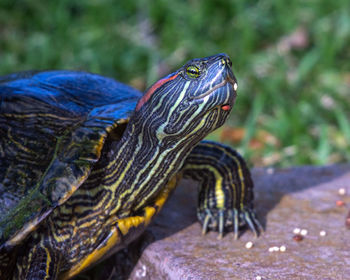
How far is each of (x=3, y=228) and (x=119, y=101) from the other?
770 millimetres

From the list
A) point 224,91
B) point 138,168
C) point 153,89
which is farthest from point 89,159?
point 224,91

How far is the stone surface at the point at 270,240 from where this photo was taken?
2.12 metres

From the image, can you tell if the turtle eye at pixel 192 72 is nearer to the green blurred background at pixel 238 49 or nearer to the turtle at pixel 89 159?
the turtle at pixel 89 159

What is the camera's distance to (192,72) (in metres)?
1.99

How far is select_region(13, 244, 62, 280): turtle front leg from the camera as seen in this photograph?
2.11m

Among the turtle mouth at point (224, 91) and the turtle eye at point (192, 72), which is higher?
the turtle eye at point (192, 72)

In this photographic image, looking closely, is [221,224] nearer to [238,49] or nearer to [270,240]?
[270,240]

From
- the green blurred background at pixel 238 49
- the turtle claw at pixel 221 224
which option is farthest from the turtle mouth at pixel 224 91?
the green blurred background at pixel 238 49

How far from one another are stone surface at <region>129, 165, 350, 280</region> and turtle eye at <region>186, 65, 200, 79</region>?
29.9 inches

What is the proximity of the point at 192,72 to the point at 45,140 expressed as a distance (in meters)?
0.70

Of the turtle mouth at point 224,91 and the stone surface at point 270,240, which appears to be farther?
the stone surface at point 270,240

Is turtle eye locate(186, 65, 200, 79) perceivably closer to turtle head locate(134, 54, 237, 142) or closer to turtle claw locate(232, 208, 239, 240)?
turtle head locate(134, 54, 237, 142)

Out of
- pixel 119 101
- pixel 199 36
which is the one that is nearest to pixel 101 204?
pixel 119 101

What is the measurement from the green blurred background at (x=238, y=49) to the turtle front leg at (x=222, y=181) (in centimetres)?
146
